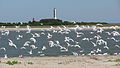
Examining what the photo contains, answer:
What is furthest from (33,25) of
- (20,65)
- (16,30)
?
(20,65)

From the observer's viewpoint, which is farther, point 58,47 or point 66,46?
point 66,46

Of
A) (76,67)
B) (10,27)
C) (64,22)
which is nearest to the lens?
(76,67)

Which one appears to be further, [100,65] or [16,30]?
[16,30]

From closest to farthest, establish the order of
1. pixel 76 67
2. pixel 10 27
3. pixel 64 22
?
pixel 76 67, pixel 10 27, pixel 64 22

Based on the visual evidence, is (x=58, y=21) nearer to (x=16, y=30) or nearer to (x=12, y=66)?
(x=16, y=30)

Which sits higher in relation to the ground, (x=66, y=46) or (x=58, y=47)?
(x=58, y=47)

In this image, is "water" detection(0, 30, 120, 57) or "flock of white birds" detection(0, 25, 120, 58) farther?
"flock of white birds" detection(0, 25, 120, 58)

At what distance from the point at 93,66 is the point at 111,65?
102 centimetres

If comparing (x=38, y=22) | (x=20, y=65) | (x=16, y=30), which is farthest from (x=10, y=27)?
(x=20, y=65)

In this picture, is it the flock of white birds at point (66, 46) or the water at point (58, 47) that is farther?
the flock of white birds at point (66, 46)

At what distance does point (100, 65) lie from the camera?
72.6 feet

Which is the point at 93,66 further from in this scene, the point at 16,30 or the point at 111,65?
the point at 16,30

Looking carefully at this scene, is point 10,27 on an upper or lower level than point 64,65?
lower

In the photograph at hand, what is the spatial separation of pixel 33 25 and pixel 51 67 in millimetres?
94910
